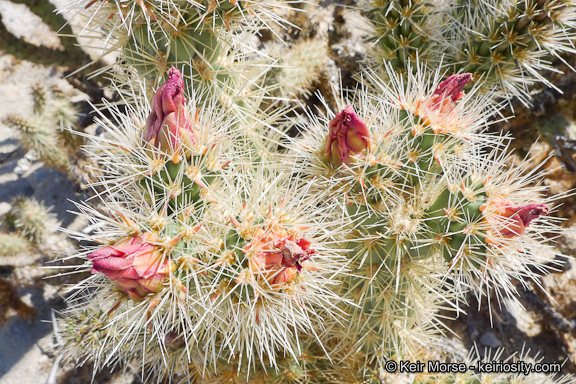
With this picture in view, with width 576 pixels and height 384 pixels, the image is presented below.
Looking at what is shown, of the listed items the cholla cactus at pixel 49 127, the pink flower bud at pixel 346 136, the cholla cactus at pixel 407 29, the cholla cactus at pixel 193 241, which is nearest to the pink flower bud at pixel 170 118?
the cholla cactus at pixel 193 241

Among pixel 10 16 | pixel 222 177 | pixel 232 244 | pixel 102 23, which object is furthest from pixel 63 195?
pixel 232 244

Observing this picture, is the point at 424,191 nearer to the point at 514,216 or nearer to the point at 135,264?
the point at 514,216

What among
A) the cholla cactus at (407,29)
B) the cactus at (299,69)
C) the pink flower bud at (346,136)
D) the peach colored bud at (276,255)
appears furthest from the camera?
the cactus at (299,69)

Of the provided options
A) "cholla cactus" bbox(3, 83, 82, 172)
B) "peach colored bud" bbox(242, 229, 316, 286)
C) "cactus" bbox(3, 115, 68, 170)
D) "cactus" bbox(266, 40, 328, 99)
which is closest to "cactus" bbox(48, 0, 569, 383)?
"peach colored bud" bbox(242, 229, 316, 286)

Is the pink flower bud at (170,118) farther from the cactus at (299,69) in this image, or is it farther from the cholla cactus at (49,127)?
the cholla cactus at (49,127)

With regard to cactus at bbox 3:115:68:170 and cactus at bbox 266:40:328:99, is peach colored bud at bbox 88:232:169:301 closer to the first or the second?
cactus at bbox 266:40:328:99
